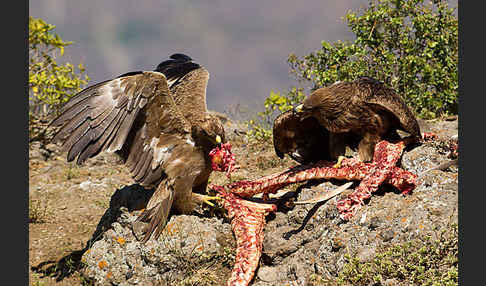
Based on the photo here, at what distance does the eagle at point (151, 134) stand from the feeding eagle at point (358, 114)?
1.08 meters

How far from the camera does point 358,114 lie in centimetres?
430

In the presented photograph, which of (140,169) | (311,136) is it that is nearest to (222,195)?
(140,169)

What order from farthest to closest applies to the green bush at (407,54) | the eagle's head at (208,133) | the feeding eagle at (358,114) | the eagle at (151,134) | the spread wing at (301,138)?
1. the green bush at (407,54)
2. the spread wing at (301,138)
3. the eagle's head at (208,133)
4. the eagle at (151,134)
5. the feeding eagle at (358,114)

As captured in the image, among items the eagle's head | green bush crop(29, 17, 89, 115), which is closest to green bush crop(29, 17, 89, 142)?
green bush crop(29, 17, 89, 115)

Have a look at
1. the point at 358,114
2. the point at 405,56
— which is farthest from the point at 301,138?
the point at 405,56

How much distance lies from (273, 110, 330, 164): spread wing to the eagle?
2.33 ft

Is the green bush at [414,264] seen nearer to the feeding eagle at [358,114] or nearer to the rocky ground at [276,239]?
the rocky ground at [276,239]

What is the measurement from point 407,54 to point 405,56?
9 cm

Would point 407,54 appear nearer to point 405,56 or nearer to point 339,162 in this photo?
point 405,56

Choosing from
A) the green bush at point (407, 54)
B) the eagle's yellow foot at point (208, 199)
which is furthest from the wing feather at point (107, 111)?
the green bush at point (407, 54)

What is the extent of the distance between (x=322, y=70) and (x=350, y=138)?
13.9ft

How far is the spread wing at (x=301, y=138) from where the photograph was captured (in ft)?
16.0

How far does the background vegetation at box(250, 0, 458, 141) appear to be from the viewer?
7879 mm

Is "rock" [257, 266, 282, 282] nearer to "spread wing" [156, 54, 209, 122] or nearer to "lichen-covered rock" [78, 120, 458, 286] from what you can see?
"lichen-covered rock" [78, 120, 458, 286]
